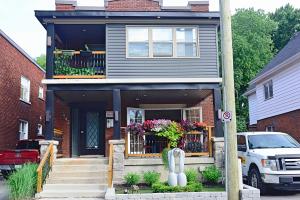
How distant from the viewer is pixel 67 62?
50.5 feet

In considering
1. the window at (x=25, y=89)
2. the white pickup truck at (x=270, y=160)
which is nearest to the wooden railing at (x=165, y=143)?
the white pickup truck at (x=270, y=160)

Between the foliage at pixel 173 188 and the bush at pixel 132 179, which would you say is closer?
the foliage at pixel 173 188

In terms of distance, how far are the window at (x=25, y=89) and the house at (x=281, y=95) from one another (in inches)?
570

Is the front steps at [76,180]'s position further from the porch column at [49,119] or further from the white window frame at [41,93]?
the white window frame at [41,93]

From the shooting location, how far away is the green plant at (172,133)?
13836 mm

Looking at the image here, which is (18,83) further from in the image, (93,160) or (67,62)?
(93,160)

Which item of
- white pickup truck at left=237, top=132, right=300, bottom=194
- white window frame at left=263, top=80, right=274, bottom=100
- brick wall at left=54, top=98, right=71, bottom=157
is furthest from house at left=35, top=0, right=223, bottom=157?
white window frame at left=263, top=80, right=274, bottom=100

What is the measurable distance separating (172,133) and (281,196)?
4231mm

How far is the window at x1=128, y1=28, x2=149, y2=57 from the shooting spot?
1545 centimetres

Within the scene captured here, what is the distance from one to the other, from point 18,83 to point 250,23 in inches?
1213

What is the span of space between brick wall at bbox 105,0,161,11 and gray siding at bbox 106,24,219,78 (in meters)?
4.31

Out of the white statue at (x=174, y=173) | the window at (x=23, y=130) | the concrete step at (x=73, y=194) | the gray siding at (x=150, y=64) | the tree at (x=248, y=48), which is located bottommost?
the concrete step at (x=73, y=194)

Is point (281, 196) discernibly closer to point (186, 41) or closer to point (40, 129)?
point (186, 41)

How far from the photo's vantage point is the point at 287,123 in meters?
20.8
